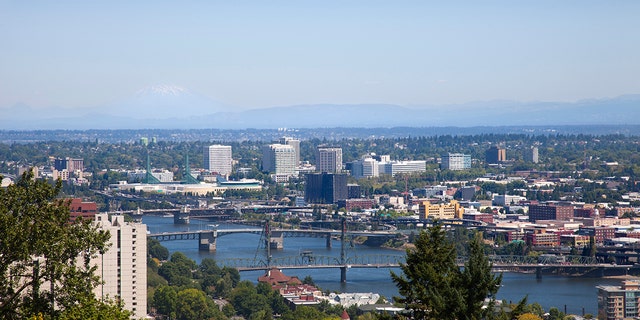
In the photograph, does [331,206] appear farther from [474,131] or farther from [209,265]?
[474,131]

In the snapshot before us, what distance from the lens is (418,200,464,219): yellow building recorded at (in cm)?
3888

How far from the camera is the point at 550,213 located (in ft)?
124

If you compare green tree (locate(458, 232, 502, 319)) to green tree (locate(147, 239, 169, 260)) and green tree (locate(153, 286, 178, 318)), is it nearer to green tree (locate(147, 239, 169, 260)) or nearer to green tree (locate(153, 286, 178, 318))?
green tree (locate(153, 286, 178, 318))

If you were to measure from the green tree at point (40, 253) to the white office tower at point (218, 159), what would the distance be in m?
58.1

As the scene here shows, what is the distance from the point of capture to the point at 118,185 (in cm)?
5219

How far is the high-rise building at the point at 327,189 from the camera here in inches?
1834

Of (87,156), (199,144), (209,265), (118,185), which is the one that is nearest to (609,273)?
(209,265)

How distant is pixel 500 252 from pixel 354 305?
35.6 feet

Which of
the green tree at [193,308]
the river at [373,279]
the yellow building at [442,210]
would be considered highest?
the green tree at [193,308]

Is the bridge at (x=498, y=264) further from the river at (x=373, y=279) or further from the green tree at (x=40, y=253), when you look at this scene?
the green tree at (x=40, y=253)

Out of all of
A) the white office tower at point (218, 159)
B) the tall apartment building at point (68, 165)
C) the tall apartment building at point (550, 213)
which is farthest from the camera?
the white office tower at point (218, 159)

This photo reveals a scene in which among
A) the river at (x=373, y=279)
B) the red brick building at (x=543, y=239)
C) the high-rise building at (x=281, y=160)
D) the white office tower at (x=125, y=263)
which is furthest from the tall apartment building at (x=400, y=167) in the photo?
the white office tower at (x=125, y=263)

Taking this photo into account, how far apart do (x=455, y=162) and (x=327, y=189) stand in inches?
633

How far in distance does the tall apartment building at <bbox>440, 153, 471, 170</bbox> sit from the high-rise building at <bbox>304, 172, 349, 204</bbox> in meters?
14.8
